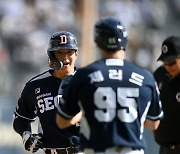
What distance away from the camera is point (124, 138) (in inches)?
188

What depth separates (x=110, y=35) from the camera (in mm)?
4918

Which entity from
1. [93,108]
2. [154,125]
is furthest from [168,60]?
[93,108]

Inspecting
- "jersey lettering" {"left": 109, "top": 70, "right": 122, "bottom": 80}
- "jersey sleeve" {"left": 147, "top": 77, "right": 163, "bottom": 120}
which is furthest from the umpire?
"jersey lettering" {"left": 109, "top": 70, "right": 122, "bottom": 80}

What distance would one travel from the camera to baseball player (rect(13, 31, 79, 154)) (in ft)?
21.7

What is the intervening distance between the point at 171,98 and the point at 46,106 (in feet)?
5.66

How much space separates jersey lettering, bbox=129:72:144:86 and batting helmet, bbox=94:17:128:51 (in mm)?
239

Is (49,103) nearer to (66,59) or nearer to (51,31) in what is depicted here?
(66,59)

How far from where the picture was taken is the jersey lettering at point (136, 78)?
15.9 ft

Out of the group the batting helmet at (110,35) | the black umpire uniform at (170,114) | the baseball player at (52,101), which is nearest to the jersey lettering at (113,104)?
the batting helmet at (110,35)

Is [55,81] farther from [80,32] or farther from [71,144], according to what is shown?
[80,32]

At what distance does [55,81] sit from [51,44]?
1.30ft

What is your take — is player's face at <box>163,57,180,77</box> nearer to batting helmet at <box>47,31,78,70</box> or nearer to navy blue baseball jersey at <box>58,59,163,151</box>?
batting helmet at <box>47,31,78,70</box>

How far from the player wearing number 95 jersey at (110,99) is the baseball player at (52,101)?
5.37ft

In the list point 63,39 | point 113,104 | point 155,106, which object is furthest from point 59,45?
point 113,104
